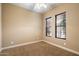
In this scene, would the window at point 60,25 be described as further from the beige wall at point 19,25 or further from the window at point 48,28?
the beige wall at point 19,25

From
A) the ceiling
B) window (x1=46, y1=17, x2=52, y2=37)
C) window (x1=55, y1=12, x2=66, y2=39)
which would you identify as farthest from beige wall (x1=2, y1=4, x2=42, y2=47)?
window (x1=55, y1=12, x2=66, y2=39)

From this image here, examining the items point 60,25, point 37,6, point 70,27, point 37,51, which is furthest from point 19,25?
point 70,27

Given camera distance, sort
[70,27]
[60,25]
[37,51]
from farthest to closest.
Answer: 1. [70,27]
2. [60,25]
3. [37,51]

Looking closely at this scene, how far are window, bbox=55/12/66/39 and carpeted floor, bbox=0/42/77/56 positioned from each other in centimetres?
43

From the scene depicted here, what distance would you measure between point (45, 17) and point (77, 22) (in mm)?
990

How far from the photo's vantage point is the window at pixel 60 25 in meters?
3.58

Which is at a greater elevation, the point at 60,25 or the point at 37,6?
the point at 37,6

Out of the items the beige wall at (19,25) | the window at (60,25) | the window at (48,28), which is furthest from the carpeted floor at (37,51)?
the window at (60,25)

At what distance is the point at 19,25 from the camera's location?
3334 millimetres

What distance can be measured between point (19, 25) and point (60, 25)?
1.22 m

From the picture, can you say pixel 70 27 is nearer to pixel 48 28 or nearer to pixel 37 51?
pixel 48 28

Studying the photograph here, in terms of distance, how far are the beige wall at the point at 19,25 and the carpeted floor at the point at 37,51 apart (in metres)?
0.17

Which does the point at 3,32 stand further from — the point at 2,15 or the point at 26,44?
the point at 26,44

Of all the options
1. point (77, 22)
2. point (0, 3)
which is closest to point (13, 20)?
point (0, 3)
